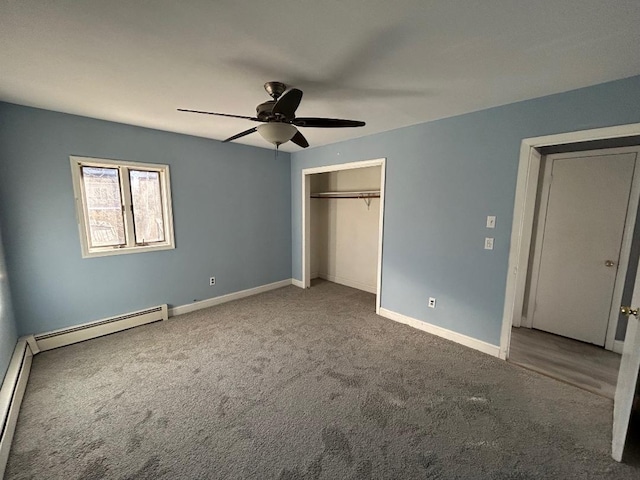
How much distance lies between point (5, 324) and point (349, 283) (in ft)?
13.9

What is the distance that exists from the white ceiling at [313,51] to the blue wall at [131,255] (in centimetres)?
43

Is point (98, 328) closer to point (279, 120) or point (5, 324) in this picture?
point (5, 324)

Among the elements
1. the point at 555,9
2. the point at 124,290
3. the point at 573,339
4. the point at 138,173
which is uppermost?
the point at 555,9

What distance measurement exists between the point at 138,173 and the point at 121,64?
177 cm

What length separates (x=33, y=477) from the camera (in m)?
1.41

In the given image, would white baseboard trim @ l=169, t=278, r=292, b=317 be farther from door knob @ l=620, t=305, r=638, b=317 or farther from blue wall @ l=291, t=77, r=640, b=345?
door knob @ l=620, t=305, r=638, b=317

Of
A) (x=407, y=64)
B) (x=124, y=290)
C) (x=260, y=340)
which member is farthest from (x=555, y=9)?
(x=124, y=290)

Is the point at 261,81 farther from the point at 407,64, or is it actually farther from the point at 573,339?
the point at 573,339

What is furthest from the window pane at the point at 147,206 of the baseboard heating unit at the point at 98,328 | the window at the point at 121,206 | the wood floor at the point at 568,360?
the wood floor at the point at 568,360

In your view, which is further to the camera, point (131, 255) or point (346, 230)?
point (346, 230)

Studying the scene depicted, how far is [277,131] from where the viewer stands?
193 centimetres

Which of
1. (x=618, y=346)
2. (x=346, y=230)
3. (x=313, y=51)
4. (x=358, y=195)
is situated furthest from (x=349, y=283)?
(x=313, y=51)

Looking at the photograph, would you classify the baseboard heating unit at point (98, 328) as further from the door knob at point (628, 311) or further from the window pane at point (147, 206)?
the door knob at point (628, 311)

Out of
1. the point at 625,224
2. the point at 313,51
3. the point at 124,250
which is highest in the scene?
the point at 313,51
